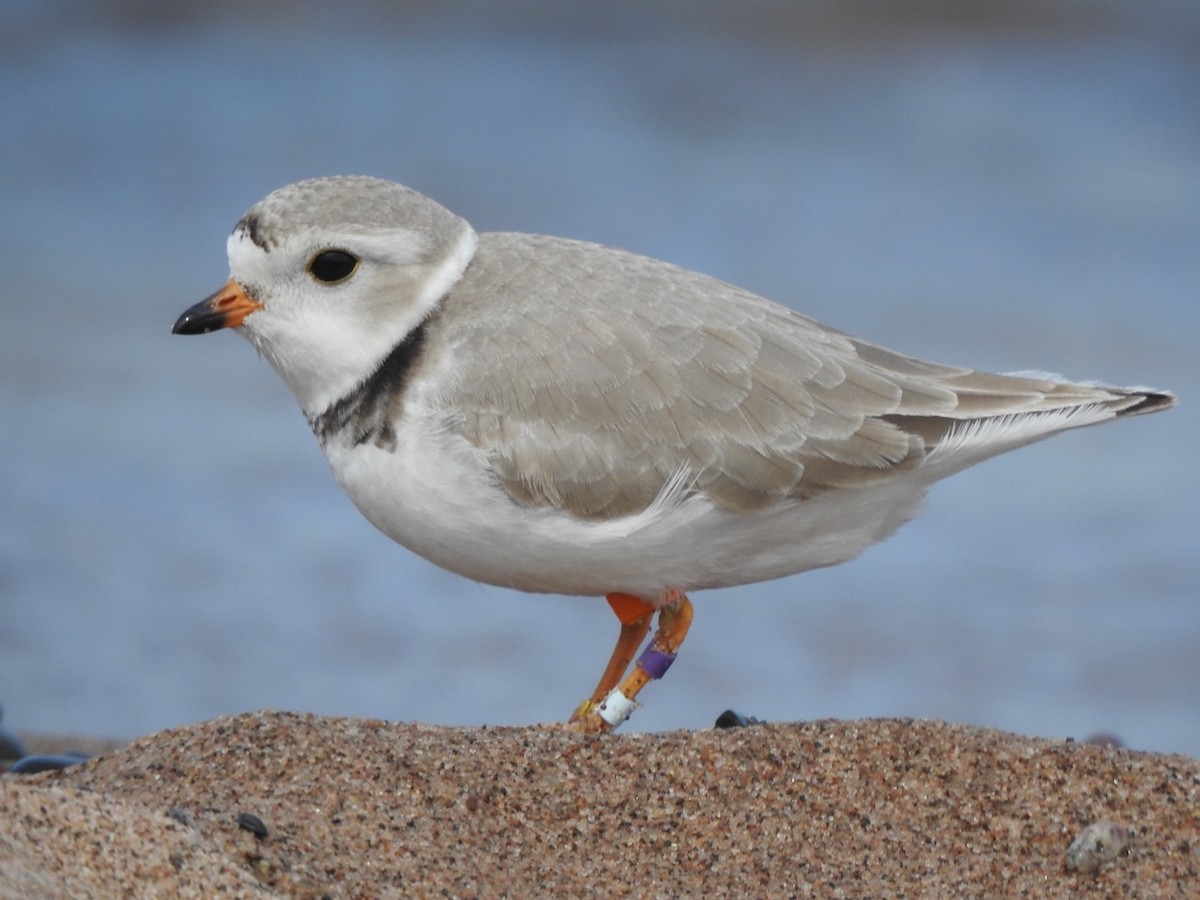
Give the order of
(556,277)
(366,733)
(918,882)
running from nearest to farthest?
1. (918,882)
2. (366,733)
3. (556,277)

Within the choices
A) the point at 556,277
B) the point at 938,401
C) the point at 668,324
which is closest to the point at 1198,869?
the point at 938,401

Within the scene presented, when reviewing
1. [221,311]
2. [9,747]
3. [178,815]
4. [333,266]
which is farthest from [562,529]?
[9,747]

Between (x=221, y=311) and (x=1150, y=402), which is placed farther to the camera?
(x=1150, y=402)

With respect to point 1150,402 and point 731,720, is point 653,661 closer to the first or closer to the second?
point 731,720

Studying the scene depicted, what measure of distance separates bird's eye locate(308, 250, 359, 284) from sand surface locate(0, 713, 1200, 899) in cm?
145

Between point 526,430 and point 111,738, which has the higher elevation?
point 526,430

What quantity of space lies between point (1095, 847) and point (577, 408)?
6.52 feet

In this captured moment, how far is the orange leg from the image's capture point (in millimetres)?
4832

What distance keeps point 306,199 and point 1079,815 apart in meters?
3.03

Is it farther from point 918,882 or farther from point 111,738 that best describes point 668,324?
point 111,738

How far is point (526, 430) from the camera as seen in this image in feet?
14.7

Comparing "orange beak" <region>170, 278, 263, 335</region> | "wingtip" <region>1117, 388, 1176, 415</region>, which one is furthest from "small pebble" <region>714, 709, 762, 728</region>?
"orange beak" <region>170, 278, 263, 335</region>

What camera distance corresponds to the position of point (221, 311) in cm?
462

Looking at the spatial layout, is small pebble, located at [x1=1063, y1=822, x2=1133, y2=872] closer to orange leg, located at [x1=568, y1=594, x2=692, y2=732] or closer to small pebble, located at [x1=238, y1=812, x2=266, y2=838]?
orange leg, located at [x1=568, y1=594, x2=692, y2=732]
